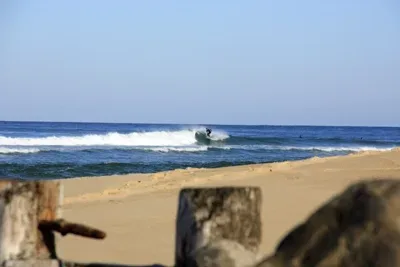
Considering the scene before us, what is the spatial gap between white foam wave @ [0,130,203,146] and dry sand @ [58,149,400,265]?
20500 millimetres

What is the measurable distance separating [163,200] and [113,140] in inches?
1156

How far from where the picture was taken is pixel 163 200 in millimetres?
11305

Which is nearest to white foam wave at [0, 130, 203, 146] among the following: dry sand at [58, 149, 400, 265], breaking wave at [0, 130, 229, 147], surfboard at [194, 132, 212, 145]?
breaking wave at [0, 130, 229, 147]

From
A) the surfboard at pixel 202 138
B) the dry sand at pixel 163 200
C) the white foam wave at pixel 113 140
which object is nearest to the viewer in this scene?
the dry sand at pixel 163 200

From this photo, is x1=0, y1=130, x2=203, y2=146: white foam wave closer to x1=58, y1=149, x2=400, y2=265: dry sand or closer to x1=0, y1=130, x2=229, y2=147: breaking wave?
x1=0, y1=130, x2=229, y2=147: breaking wave

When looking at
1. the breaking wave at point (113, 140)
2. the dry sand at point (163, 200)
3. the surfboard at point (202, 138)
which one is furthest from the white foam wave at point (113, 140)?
the dry sand at point (163, 200)

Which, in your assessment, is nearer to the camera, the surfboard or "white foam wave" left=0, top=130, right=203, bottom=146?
"white foam wave" left=0, top=130, right=203, bottom=146

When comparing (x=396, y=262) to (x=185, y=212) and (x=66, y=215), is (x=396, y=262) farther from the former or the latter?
(x=66, y=215)

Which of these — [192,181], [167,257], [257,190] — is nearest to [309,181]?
[192,181]

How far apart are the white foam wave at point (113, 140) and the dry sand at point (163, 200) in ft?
67.3

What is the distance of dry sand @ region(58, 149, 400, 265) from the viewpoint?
305 inches

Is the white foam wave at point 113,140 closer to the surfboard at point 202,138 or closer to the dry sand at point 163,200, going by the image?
the surfboard at point 202,138

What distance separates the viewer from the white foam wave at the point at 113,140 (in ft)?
123

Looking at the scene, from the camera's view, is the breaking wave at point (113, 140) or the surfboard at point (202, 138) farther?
the surfboard at point (202, 138)
